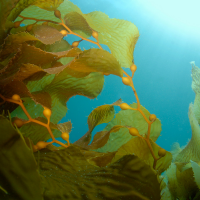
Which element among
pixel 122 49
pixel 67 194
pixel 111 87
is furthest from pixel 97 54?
pixel 111 87

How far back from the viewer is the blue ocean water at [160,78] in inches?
580

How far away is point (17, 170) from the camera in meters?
0.14

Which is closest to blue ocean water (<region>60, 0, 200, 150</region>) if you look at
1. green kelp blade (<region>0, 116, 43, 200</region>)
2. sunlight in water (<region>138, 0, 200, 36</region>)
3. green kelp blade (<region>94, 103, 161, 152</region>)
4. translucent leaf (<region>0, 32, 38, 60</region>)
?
sunlight in water (<region>138, 0, 200, 36</region>)

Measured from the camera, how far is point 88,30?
1.47ft

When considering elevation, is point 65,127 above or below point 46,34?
below

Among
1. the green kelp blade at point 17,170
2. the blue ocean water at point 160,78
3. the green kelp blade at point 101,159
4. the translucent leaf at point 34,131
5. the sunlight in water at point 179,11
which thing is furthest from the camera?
the blue ocean water at point 160,78

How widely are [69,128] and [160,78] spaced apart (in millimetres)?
22022

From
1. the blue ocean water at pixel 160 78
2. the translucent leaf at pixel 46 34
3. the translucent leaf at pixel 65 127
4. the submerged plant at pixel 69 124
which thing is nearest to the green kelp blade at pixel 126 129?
the submerged plant at pixel 69 124

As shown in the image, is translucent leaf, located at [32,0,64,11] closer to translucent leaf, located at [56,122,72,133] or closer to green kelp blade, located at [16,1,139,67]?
green kelp blade, located at [16,1,139,67]

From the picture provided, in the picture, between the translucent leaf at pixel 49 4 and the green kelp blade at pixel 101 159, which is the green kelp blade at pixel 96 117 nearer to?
the green kelp blade at pixel 101 159

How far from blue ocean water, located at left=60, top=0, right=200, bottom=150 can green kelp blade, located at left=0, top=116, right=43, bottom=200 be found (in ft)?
42.8

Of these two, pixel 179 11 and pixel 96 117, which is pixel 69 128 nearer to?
pixel 96 117

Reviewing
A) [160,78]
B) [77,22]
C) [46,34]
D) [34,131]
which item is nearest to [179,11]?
[160,78]

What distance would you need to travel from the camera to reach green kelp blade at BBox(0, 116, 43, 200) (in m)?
0.14
